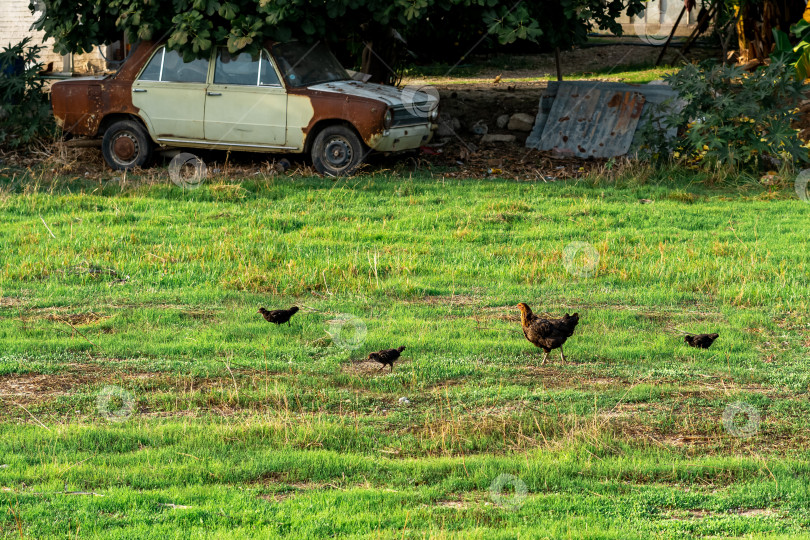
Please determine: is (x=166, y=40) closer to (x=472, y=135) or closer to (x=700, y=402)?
(x=472, y=135)

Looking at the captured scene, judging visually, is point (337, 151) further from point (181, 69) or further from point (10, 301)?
point (10, 301)

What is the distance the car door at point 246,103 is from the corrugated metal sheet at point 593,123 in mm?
4601

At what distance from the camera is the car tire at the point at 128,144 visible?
46.9 ft

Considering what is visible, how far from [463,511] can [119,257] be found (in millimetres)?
6170

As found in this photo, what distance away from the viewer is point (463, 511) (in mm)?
4570

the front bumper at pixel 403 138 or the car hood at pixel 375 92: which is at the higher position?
the car hood at pixel 375 92

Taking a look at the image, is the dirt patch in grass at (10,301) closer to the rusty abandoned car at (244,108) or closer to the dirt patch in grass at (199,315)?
the dirt patch in grass at (199,315)

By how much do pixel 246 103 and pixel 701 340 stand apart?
8408 mm

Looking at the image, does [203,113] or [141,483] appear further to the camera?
[203,113]

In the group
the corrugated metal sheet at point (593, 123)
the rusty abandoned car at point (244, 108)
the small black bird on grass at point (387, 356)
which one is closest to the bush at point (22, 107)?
the rusty abandoned car at point (244, 108)

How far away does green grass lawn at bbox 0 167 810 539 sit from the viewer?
464 cm

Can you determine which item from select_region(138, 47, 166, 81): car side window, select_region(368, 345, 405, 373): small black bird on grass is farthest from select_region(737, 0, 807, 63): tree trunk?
select_region(368, 345, 405, 373): small black bird on grass

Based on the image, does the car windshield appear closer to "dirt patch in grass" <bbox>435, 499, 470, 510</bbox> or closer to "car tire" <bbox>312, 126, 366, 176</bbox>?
"car tire" <bbox>312, 126, 366, 176</bbox>

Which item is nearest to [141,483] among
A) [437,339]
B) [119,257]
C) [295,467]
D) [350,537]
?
[295,467]
